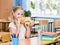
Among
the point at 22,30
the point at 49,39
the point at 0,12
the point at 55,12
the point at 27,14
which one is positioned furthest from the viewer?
the point at 0,12

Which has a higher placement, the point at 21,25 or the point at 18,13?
the point at 18,13

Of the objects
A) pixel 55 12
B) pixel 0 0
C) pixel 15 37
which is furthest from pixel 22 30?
pixel 0 0

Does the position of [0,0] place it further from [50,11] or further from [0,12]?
[50,11]

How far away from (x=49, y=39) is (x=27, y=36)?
0.48 metres

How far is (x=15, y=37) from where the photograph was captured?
1887mm

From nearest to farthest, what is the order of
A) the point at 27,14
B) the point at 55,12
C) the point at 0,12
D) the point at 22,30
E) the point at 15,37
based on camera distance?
the point at 15,37, the point at 22,30, the point at 27,14, the point at 55,12, the point at 0,12

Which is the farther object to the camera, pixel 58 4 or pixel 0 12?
pixel 0 12

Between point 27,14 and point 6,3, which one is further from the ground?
point 6,3

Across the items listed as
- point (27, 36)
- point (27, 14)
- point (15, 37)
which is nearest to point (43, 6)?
point (27, 14)

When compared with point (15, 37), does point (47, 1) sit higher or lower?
higher

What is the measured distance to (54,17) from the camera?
7066mm

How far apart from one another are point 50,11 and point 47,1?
0.43m

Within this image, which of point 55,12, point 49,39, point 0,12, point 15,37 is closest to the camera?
point 15,37

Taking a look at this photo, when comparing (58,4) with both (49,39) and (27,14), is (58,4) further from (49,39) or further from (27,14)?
(49,39)
